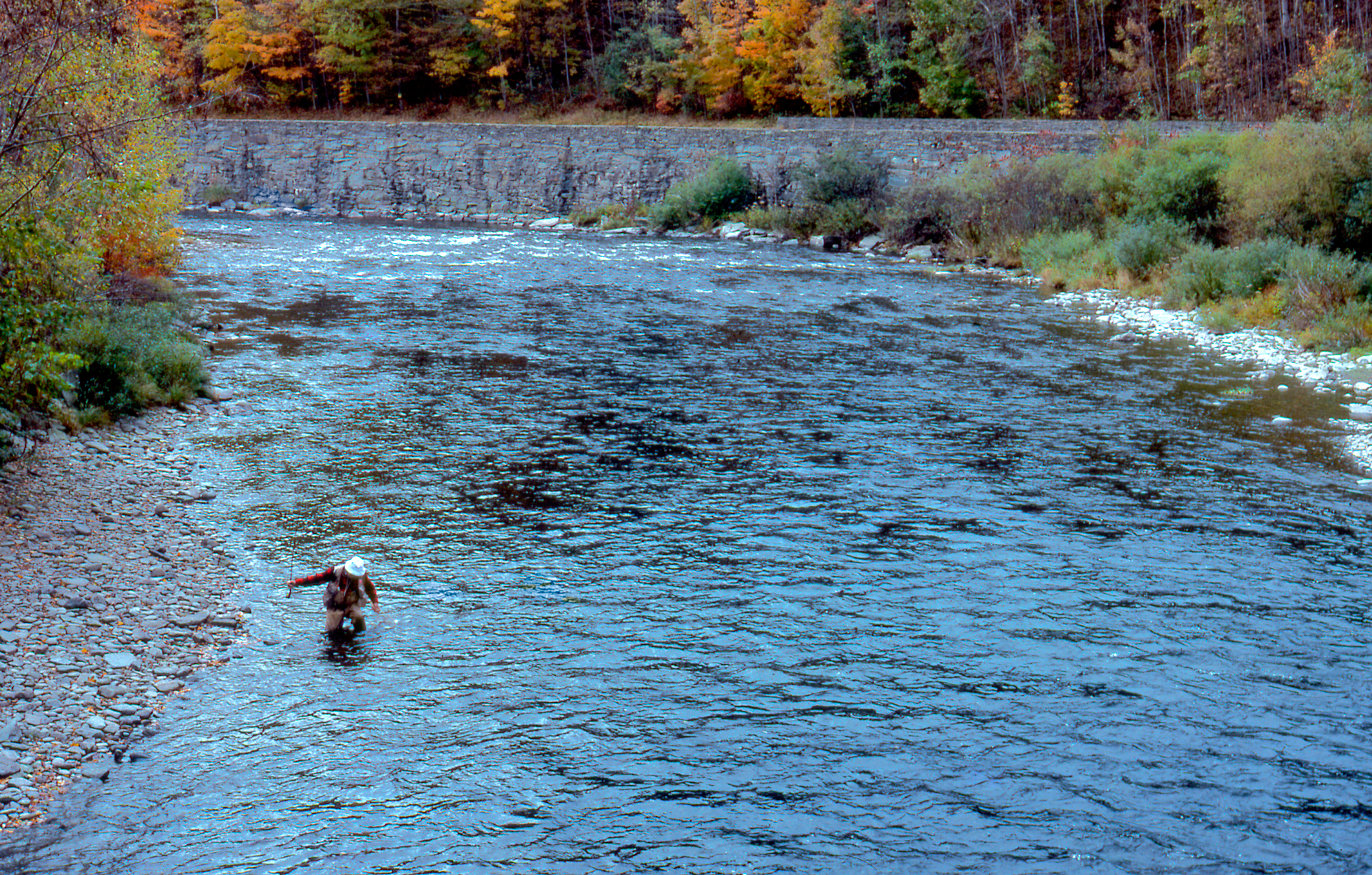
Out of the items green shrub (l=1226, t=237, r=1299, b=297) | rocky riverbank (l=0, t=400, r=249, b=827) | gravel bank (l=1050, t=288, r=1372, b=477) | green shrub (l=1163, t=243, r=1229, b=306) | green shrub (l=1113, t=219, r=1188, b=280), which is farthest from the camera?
green shrub (l=1113, t=219, r=1188, b=280)

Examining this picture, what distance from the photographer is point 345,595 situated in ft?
25.4

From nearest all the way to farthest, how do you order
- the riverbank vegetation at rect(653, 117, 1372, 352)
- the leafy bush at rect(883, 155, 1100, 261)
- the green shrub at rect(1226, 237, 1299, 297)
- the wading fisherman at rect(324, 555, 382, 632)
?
the wading fisherman at rect(324, 555, 382, 632) → the riverbank vegetation at rect(653, 117, 1372, 352) → the green shrub at rect(1226, 237, 1299, 297) → the leafy bush at rect(883, 155, 1100, 261)

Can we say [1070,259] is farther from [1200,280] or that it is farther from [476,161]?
[476,161]

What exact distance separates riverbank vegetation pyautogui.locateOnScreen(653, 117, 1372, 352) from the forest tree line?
118 inches

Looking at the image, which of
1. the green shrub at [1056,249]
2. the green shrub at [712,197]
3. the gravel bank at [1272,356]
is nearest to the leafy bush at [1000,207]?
the green shrub at [1056,249]

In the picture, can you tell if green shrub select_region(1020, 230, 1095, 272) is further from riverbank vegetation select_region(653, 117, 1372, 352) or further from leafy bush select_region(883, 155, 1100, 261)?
leafy bush select_region(883, 155, 1100, 261)

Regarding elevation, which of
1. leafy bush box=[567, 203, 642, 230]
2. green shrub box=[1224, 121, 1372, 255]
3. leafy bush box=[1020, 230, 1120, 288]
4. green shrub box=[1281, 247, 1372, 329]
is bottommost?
green shrub box=[1281, 247, 1372, 329]

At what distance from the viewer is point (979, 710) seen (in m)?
6.93

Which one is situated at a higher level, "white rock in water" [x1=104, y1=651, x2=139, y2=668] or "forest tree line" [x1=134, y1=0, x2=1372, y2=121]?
"forest tree line" [x1=134, y1=0, x2=1372, y2=121]

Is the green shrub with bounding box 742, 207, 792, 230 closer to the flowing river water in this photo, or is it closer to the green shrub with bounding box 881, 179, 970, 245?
the green shrub with bounding box 881, 179, 970, 245

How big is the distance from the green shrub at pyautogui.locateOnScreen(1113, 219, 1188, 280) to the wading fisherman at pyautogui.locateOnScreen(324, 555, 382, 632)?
19244mm

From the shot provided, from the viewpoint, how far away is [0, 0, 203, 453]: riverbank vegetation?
880 cm

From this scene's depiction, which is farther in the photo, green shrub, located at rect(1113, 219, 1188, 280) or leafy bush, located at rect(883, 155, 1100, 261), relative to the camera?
leafy bush, located at rect(883, 155, 1100, 261)

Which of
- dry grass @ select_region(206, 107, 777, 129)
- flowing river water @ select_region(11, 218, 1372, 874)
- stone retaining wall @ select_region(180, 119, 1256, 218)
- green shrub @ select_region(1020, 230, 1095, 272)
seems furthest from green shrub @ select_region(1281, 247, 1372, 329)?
dry grass @ select_region(206, 107, 777, 129)
